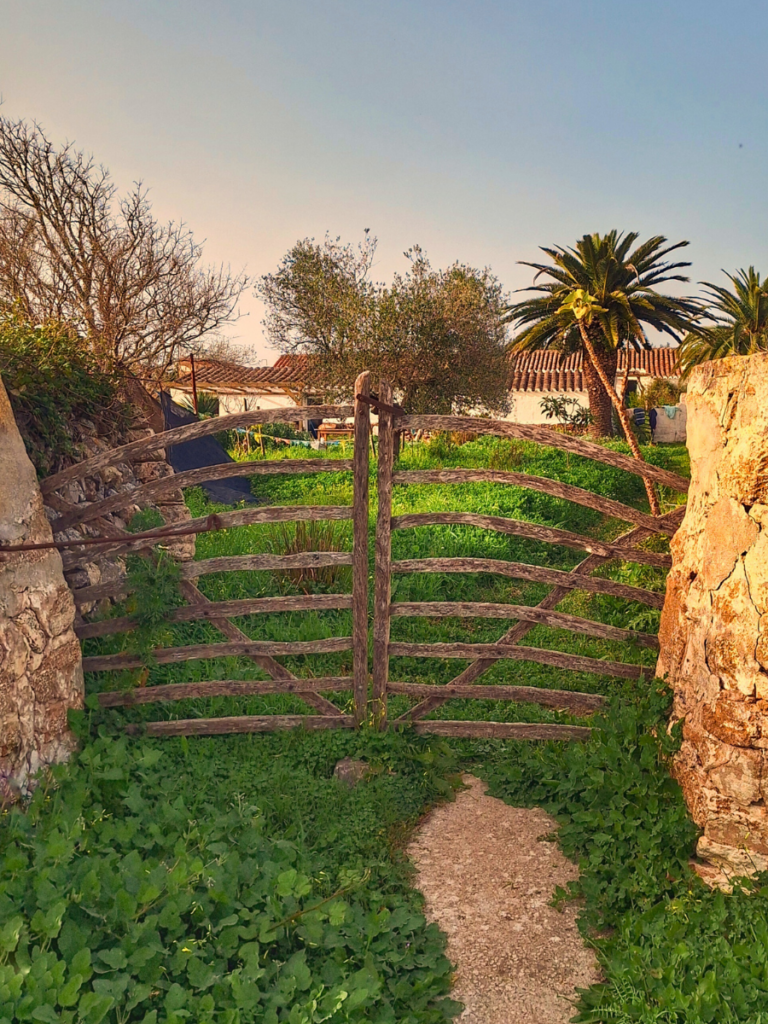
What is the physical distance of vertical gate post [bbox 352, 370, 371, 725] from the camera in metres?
4.37

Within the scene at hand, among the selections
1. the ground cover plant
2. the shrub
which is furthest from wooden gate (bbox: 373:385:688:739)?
the shrub

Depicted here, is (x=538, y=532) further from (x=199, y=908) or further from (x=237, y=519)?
(x=199, y=908)

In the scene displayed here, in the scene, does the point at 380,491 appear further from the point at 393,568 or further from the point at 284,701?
the point at 284,701

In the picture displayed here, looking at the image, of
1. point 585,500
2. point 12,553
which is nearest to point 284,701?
point 12,553

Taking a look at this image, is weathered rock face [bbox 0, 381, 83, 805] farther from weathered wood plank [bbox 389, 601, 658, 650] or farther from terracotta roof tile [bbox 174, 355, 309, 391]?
terracotta roof tile [bbox 174, 355, 309, 391]

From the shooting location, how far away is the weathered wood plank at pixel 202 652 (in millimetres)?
4508

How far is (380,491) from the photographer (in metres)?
4.46

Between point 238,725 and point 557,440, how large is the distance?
8.47ft

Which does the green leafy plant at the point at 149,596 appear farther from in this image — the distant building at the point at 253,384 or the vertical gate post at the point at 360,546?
the distant building at the point at 253,384

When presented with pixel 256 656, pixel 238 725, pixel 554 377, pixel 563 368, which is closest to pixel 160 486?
pixel 256 656

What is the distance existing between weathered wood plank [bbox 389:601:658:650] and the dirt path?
42.0 inches

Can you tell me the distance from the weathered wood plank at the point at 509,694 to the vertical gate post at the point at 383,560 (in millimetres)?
113

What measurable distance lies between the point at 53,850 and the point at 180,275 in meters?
13.6

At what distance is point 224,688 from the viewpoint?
4648mm
